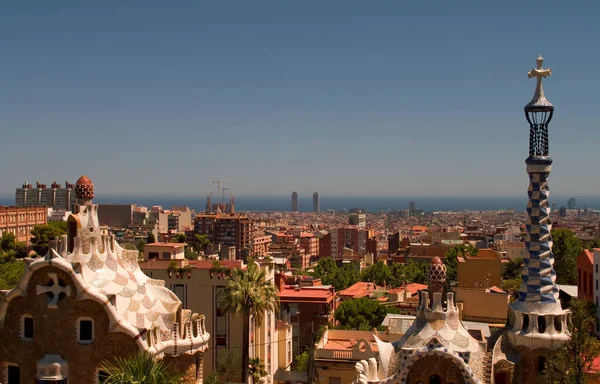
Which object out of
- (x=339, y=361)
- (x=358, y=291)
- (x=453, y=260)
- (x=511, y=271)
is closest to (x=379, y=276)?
(x=453, y=260)

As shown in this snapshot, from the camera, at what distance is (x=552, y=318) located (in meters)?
22.3

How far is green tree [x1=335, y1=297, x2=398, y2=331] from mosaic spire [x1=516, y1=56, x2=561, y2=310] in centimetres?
2414

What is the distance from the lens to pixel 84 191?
24641mm

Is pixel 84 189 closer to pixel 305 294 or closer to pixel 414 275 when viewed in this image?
pixel 305 294

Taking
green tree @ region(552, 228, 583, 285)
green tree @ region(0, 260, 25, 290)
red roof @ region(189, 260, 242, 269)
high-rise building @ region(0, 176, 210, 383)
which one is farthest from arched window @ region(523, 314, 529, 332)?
green tree @ region(552, 228, 583, 285)

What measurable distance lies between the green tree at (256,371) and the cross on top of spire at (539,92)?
54.4 feet

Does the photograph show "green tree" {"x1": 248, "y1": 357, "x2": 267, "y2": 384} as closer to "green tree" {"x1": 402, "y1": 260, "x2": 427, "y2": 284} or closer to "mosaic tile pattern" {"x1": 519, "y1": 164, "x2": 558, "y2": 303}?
"mosaic tile pattern" {"x1": 519, "y1": 164, "x2": 558, "y2": 303}

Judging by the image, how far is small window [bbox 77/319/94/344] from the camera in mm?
21969

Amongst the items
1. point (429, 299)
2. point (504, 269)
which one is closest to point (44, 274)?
point (429, 299)

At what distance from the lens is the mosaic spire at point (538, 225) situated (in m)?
22.7

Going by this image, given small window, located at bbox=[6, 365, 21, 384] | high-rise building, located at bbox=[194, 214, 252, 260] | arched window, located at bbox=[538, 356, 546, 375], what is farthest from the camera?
high-rise building, located at bbox=[194, 214, 252, 260]

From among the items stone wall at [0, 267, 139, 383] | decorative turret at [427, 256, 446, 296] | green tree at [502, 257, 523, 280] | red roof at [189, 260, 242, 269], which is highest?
decorative turret at [427, 256, 446, 296]

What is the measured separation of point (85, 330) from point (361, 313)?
27.9m

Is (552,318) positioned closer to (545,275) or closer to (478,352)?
(545,275)
